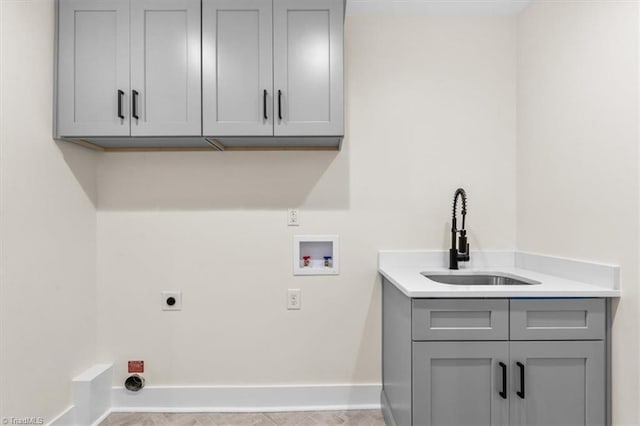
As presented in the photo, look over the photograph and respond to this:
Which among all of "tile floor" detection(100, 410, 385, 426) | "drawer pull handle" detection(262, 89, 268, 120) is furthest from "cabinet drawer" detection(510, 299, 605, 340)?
"drawer pull handle" detection(262, 89, 268, 120)

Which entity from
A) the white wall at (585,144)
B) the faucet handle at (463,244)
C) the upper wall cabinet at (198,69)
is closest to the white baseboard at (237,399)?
the faucet handle at (463,244)

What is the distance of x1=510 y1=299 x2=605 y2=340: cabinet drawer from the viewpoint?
1.48 m

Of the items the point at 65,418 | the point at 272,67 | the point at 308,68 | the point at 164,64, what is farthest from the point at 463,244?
the point at 65,418

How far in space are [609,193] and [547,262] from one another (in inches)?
20.4

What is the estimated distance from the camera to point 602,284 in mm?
1536

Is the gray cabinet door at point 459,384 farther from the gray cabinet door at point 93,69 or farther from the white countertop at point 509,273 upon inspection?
the gray cabinet door at point 93,69

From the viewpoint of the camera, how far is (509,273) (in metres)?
2.04

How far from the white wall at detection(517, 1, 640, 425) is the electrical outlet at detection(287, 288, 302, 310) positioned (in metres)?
1.34

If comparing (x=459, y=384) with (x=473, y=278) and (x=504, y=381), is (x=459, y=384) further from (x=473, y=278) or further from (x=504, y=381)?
(x=473, y=278)

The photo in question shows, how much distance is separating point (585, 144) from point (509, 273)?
76 centimetres

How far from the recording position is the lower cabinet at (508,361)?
1481mm

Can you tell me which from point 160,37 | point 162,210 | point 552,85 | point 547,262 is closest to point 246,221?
point 162,210

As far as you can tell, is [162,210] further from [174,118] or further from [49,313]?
[49,313]

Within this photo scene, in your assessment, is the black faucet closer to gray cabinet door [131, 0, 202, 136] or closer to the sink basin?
the sink basin
